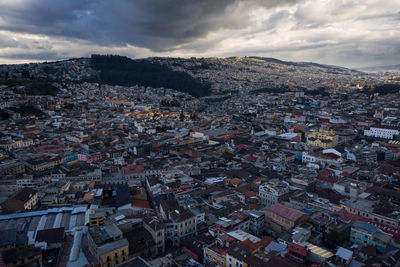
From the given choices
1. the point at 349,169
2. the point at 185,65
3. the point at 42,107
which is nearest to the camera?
the point at 349,169

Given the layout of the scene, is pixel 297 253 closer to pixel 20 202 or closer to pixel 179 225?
pixel 179 225

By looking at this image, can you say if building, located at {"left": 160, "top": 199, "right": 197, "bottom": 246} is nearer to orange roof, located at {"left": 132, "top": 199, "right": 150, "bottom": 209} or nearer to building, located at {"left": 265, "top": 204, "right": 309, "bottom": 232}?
orange roof, located at {"left": 132, "top": 199, "right": 150, "bottom": 209}

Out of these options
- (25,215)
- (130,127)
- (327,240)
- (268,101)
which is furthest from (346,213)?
(268,101)

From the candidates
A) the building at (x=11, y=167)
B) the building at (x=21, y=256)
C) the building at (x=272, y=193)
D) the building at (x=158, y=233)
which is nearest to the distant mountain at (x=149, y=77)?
the building at (x=11, y=167)

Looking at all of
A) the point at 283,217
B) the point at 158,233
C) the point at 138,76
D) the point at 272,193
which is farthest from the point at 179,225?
the point at 138,76

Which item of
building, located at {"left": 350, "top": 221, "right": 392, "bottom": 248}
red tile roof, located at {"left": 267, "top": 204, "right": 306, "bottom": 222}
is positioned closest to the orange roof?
red tile roof, located at {"left": 267, "top": 204, "right": 306, "bottom": 222}

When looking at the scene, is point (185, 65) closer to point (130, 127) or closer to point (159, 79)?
point (159, 79)

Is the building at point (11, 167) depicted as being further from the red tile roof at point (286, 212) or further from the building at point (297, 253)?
the building at point (297, 253)
